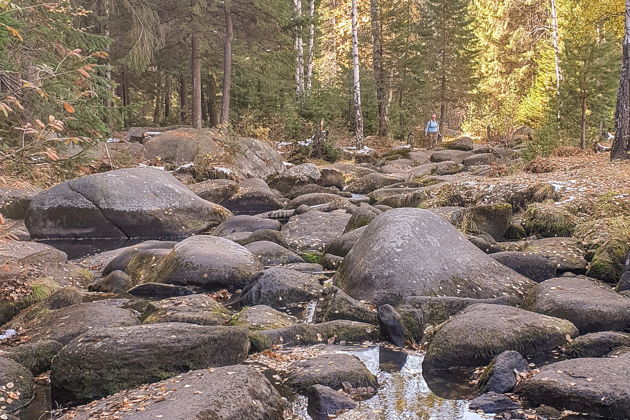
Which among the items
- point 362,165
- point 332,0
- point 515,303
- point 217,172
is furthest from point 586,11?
point 332,0

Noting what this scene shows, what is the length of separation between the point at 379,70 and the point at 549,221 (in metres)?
22.8

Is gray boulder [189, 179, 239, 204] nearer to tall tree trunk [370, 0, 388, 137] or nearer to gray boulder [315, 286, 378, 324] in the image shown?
gray boulder [315, 286, 378, 324]

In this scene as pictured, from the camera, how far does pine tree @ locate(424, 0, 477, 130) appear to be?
34.0 meters

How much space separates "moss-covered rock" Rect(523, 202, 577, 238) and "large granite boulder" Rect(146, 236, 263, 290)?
16.5 ft

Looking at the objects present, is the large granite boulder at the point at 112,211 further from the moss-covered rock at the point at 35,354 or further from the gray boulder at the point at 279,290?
the moss-covered rock at the point at 35,354

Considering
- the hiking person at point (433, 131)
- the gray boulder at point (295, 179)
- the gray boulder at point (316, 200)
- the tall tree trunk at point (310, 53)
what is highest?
the tall tree trunk at point (310, 53)

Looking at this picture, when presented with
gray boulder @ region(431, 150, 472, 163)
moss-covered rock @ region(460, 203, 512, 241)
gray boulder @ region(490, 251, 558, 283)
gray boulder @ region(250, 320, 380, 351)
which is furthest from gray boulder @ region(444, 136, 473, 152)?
gray boulder @ region(250, 320, 380, 351)

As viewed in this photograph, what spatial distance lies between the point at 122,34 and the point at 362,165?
40.4 ft

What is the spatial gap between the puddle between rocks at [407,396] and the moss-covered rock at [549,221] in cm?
546

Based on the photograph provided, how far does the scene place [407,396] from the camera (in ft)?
16.2

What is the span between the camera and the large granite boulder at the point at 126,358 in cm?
483

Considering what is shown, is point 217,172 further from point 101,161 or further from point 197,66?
point 197,66

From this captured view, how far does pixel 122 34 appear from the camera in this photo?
1042 inches

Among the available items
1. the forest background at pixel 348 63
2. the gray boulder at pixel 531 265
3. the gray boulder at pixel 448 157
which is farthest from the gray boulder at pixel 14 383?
the gray boulder at pixel 448 157
